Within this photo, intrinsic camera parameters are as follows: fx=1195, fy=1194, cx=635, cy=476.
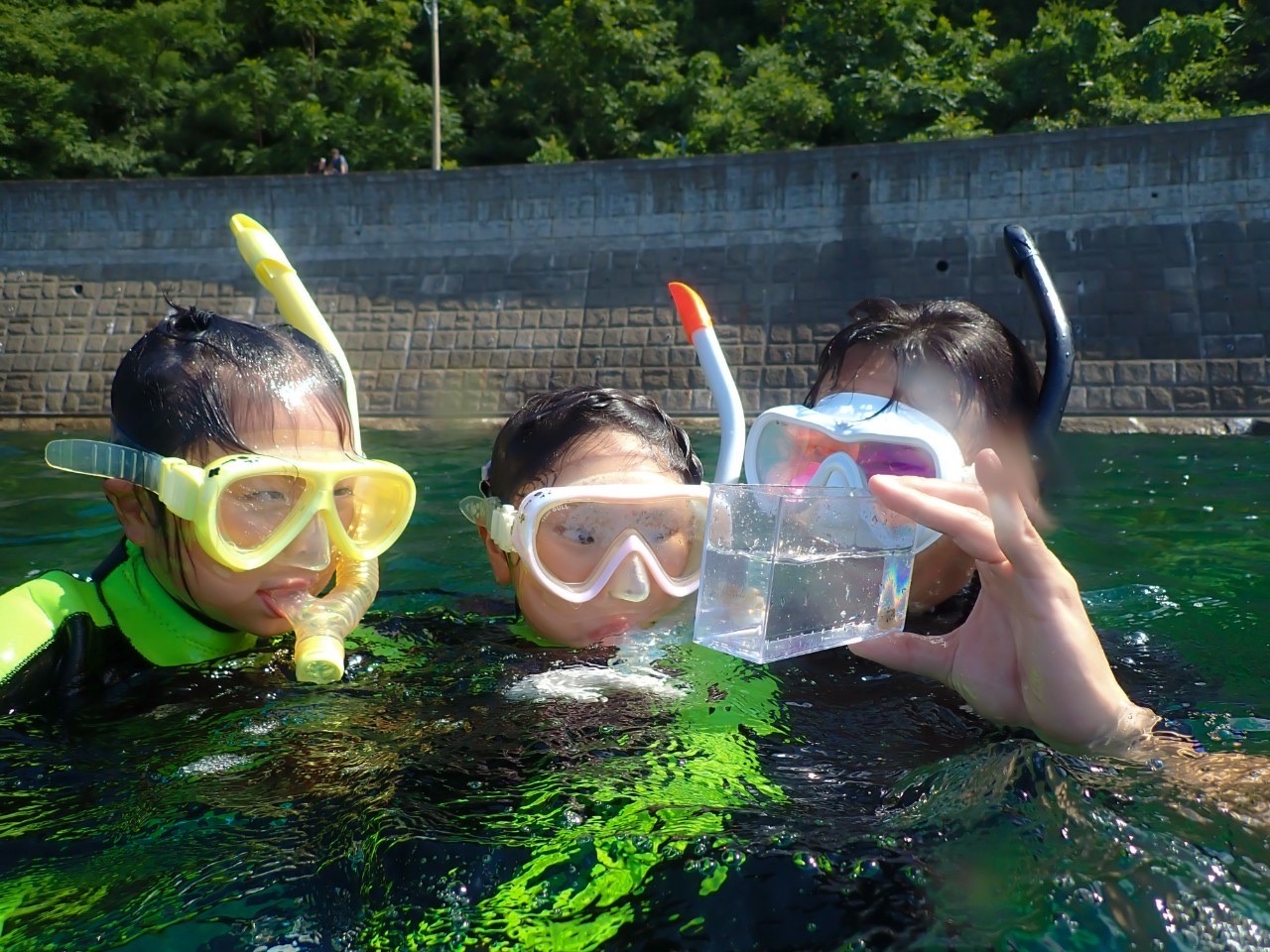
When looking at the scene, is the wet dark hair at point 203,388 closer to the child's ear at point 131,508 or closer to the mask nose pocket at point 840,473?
the child's ear at point 131,508

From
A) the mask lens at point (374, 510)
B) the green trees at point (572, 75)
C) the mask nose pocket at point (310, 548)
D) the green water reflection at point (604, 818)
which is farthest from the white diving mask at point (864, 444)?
the green trees at point (572, 75)

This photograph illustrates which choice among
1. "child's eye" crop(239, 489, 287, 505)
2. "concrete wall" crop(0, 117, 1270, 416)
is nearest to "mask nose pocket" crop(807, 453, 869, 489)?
"child's eye" crop(239, 489, 287, 505)

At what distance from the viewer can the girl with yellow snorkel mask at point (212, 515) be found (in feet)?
7.89

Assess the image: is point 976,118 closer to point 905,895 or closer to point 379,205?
point 379,205

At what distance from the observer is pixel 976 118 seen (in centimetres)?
2020

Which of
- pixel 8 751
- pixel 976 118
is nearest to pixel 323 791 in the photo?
pixel 8 751

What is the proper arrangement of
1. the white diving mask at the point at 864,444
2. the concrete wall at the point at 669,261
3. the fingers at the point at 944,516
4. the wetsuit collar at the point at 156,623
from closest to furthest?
1. the fingers at the point at 944,516
2. the white diving mask at the point at 864,444
3. the wetsuit collar at the point at 156,623
4. the concrete wall at the point at 669,261

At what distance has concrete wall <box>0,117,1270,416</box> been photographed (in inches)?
522

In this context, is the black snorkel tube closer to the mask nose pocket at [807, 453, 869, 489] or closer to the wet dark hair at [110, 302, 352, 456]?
the mask nose pocket at [807, 453, 869, 489]

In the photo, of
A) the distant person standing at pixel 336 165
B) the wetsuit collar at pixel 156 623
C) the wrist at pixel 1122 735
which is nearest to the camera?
the wrist at pixel 1122 735

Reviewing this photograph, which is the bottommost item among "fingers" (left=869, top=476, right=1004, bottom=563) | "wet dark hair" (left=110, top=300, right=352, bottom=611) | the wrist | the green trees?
the wrist

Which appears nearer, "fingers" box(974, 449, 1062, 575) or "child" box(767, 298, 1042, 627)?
"fingers" box(974, 449, 1062, 575)

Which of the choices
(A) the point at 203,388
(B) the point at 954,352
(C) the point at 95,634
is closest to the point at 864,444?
(B) the point at 954,352

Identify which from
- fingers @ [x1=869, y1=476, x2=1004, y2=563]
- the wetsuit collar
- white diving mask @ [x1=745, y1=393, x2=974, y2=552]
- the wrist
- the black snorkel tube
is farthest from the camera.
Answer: the wetsuit collar
